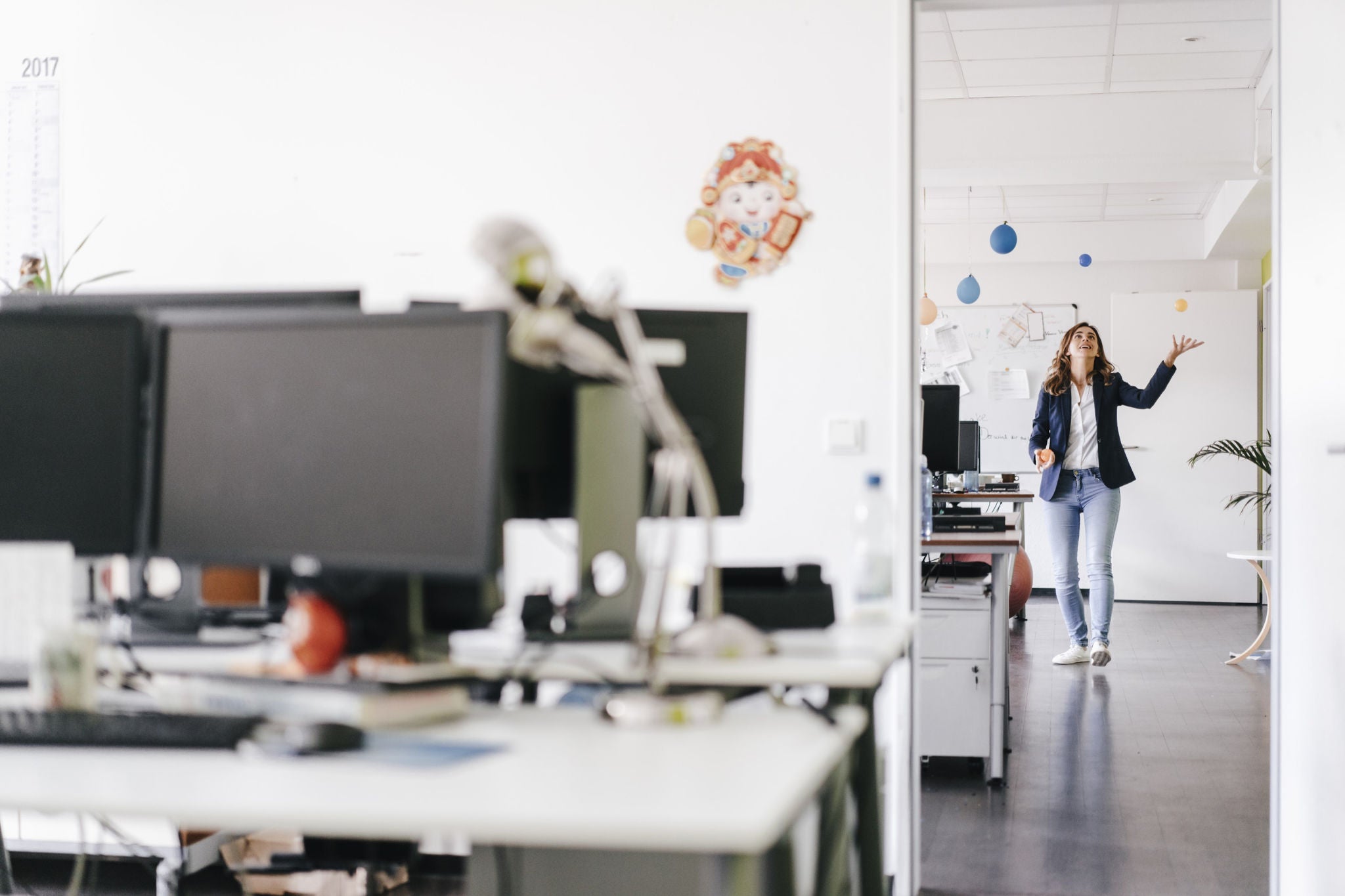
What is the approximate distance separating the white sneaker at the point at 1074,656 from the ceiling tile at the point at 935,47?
2.79m

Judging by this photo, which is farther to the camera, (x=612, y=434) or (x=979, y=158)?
(x=979, y=158)

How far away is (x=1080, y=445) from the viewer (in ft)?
17.3

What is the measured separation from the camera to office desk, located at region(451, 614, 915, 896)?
5.16 feet

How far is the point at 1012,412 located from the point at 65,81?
22.3 feet

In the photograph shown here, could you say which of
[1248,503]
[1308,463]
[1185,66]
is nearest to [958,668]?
[1308,463]

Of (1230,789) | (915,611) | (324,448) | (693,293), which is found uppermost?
(693,293)

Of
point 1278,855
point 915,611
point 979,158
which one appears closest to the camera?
point 1278,855

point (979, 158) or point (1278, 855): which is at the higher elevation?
point (979, 158)

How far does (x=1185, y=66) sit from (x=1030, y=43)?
2.62 ft

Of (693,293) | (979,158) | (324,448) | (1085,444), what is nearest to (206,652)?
(324,448)

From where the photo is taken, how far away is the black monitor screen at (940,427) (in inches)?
170

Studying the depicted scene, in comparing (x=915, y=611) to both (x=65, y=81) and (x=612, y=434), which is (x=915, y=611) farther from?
(x=65, y=81)

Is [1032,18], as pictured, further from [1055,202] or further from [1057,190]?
[1055,202]

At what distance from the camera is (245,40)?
3.16 metres
